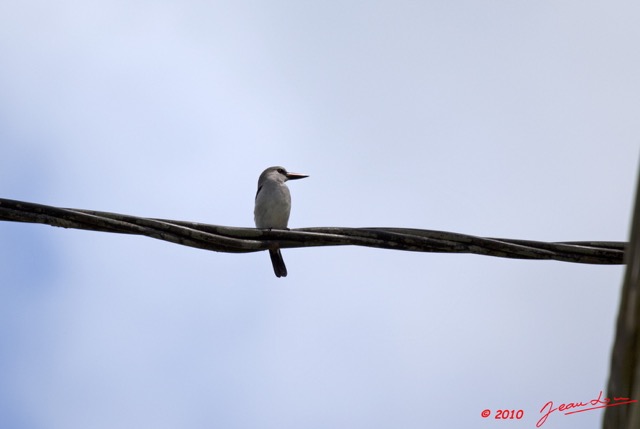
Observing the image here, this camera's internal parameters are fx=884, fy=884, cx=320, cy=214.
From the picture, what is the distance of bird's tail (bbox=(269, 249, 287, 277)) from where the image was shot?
10.4 metres

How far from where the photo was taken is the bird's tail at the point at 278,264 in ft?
Result: 34.1

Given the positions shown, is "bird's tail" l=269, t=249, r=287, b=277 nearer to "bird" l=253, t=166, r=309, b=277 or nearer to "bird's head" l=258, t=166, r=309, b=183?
"bird" l=253, t=166, r=309, b=277

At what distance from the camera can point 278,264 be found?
10.4 meters

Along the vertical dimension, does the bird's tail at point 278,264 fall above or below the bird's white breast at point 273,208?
below

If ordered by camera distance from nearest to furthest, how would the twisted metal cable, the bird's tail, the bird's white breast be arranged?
the twisted metal cable
the bird's tail
the bird's white breast

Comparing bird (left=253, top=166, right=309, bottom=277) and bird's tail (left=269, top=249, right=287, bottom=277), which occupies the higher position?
bird (left=253, top=166, right=309, bottom=277)

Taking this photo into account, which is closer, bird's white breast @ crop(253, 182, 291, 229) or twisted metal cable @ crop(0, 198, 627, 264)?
twisted metal cable @ crop(0, 198, 627, 264)

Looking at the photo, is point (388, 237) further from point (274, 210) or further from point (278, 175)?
point (278, 175)

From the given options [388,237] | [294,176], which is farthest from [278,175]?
[388,237]

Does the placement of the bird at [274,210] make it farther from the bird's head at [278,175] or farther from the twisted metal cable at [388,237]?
the twisted metal cable at [388,237]

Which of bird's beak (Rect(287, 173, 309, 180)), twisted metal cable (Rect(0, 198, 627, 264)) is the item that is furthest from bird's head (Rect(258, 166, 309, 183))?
twisted metal cable (Rect(0, 198, 627, 264))

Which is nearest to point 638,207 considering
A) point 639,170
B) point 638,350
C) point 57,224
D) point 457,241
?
point 639,170

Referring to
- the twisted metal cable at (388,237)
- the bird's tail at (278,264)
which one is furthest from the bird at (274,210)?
the twisted metal cable at (388,237)

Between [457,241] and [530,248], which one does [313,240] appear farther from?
[530,248]
